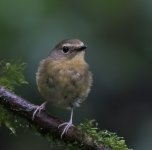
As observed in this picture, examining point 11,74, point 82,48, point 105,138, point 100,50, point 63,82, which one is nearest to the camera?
point 105,138

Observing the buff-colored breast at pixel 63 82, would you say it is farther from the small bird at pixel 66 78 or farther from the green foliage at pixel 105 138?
the green foliage at pixel 105 138

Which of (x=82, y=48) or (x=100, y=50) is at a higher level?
(x=100, y=50)

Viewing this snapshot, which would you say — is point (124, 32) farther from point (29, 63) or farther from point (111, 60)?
point (29, 63)

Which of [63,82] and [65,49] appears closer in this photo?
[63,82]

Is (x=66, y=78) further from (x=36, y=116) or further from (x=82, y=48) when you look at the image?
(x=36, y=116)

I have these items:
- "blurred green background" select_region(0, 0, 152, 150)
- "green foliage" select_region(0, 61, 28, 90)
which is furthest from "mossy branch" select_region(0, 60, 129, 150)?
"blurred green background" select_region(0, 0, 152, 150)

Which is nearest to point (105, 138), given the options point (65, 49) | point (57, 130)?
point (57, 130)

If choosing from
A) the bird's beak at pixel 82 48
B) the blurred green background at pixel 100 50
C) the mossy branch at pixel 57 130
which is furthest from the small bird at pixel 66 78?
the blurred green background at pixel 100 50

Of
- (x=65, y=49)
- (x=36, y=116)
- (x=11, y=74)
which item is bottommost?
(x=36, y=116)
